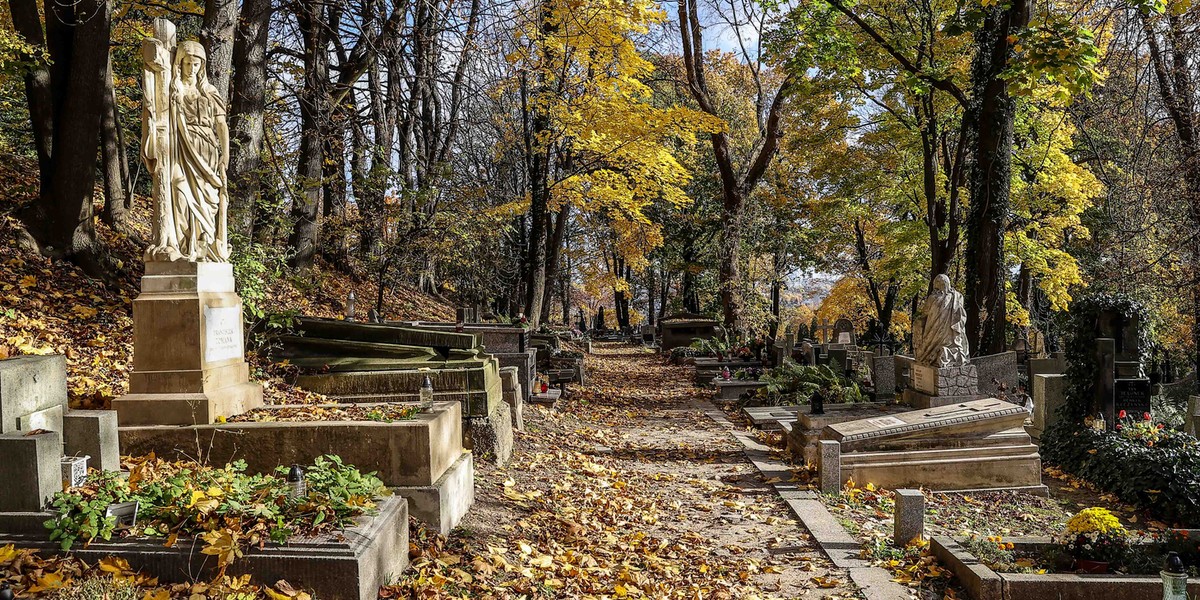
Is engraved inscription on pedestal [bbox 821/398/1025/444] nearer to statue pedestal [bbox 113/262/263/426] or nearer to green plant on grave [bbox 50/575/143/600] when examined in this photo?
statue pedestal [bbox 113/262/263/426]

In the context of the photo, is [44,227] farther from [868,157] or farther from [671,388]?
[868,157]

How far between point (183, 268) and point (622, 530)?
455 centimetres

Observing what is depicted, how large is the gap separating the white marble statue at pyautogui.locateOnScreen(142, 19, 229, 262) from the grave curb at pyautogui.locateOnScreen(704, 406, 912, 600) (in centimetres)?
610

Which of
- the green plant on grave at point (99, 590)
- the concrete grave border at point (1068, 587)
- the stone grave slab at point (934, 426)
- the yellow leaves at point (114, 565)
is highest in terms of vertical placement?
the yellow leaves at point (114, 565)

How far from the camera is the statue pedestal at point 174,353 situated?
6227mm

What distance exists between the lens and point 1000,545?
641cm

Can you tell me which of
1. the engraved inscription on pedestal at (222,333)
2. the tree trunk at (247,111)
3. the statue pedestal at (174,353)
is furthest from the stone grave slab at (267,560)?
the tree trunk at (247,111)

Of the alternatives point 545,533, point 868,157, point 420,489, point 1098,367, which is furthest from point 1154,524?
point 868,157

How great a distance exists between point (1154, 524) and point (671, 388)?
13.0m

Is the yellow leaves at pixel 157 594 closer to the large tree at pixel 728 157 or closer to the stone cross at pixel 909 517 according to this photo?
the stone cross at pixel 909 517

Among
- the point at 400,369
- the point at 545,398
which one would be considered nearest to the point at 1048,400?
the point at 545,398

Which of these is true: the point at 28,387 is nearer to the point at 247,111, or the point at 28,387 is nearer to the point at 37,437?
the point at 37,437

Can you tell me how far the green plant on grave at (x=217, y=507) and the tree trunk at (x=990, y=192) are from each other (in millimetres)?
12485

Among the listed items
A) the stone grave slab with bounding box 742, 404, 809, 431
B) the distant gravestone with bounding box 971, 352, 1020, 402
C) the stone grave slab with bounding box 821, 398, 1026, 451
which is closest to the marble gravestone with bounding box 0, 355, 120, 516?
the stone grave slab with bounding box 821, 398, 1026, 451
